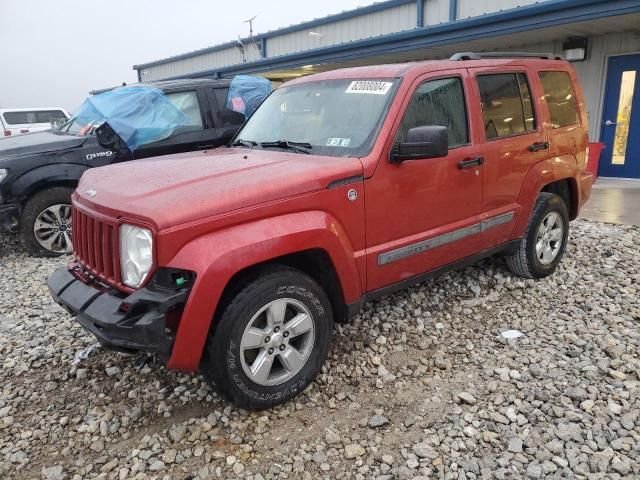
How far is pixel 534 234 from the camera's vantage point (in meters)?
4.54

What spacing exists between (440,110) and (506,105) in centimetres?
82

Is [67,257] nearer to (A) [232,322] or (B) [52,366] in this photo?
(B) [52,366]

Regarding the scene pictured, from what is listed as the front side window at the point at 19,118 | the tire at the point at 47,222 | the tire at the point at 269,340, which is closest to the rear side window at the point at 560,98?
the tire at the point at 269,340

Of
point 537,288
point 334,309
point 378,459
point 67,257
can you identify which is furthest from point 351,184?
point 67,257

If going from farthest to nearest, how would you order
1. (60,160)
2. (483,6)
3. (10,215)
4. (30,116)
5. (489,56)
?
(30,116)
(483,6)
(60,160)
(10,215)
(489,56)

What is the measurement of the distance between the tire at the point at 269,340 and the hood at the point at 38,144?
426 cm

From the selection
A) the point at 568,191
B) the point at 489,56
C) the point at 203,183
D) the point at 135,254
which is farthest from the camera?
the point at 568,191

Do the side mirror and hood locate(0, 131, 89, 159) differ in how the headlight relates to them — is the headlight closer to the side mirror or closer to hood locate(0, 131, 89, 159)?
the side mirror

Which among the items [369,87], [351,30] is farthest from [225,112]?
[351,30]

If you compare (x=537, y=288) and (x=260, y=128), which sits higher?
(x=260, y=128)

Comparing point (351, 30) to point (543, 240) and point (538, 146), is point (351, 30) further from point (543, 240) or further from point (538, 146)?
point (543, 240)

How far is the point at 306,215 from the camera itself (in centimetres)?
291

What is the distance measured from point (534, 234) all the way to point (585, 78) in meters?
6.37

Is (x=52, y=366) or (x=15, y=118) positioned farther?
(x=15, y=118)
